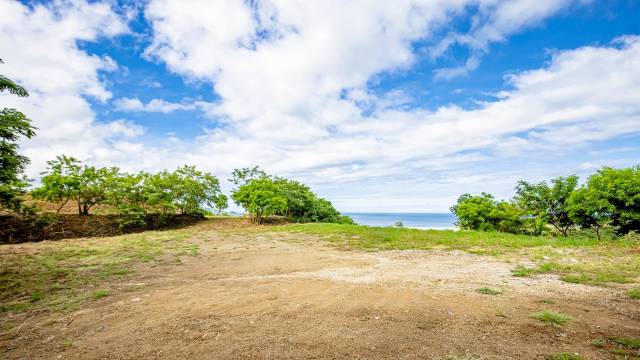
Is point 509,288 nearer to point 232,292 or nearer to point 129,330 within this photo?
point 232,292

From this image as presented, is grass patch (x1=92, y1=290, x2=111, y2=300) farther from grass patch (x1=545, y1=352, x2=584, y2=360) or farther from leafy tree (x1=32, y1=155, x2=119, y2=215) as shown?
leafy tree (x1=32, y1=155, x2=119, y2=215)

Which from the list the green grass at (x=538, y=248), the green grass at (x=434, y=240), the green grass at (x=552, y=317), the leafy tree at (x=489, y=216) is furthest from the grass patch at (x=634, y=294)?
the leafy tree at (x=489, y=216)

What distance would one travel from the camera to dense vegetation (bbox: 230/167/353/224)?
2641 centimetres

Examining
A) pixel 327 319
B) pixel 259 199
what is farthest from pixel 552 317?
pixel 259 199

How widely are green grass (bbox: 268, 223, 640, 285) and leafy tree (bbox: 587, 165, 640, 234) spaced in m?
2.50

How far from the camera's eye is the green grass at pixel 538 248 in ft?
28.2

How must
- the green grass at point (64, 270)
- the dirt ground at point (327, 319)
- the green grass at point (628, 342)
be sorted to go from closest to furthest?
1. the green grass at point (628, 342)
2. the dirt ground at point (327, 319)
3. the green grass at point (64, 270)

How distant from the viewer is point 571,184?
804 inches

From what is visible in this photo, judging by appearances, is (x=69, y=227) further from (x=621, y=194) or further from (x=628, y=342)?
(x=621, y=194)

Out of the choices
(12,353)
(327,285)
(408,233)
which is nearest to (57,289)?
(12,353)

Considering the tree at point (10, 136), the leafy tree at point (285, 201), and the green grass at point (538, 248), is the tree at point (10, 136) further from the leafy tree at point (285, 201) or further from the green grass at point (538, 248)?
A: the leafy tree at point (285, 201)

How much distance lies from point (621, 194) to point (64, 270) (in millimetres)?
24919

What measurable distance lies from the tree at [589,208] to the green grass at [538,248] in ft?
8.63

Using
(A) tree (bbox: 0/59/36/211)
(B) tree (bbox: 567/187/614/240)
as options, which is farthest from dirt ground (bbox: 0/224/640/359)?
(B) tree (bbox: 567/187/614/240)
